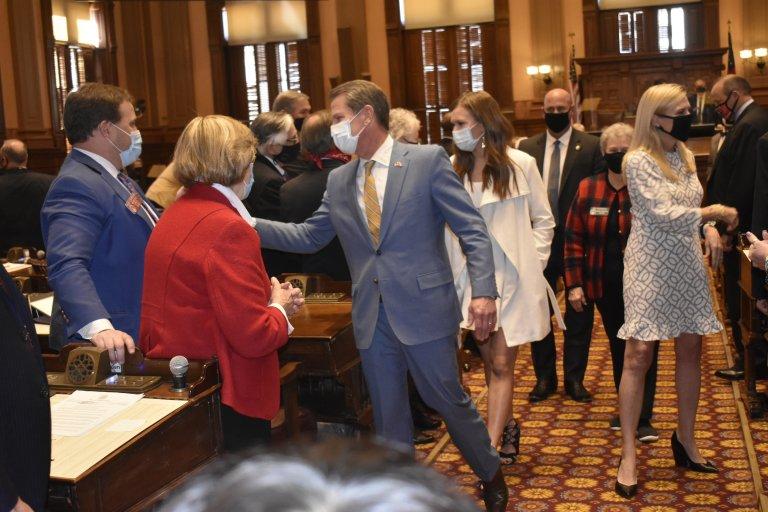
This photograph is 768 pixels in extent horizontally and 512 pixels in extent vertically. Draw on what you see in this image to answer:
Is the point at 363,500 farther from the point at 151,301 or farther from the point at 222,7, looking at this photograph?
the point at 222,7

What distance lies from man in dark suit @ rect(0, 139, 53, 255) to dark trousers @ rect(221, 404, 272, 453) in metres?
4.79

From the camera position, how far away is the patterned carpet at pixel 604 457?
4.01m

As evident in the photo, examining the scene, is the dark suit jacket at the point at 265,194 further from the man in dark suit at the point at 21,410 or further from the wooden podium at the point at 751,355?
the man in dark suit at the point at 21,410

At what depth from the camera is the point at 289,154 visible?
563 cm

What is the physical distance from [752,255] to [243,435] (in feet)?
6.15

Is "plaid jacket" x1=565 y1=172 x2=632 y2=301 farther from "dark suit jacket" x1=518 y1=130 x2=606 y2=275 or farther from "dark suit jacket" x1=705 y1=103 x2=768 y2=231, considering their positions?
"dark suit jacket" x1=705 y1=103 x2=768 y2=231

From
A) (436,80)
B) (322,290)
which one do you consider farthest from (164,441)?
(436,80)

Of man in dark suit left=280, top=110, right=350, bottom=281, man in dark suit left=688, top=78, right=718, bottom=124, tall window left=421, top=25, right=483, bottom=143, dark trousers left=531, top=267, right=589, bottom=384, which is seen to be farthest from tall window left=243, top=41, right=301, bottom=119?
man in dark suit left=280, top=110, right=350, bottom=281

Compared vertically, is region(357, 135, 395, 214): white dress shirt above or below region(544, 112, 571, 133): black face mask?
below

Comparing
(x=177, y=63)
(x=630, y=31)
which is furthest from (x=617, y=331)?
(x=177, y=63)

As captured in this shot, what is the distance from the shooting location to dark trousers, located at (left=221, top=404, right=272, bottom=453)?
307 cm

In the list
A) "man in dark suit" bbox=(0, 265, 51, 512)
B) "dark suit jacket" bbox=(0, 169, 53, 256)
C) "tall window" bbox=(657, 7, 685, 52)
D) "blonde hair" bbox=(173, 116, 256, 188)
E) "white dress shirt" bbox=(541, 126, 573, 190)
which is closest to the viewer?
"man in dark suit" bbox=(0, 265, 51, 512)

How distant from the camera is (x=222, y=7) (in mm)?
18531

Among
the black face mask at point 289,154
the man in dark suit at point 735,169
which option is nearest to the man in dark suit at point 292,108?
the black face mask at point 289,154
